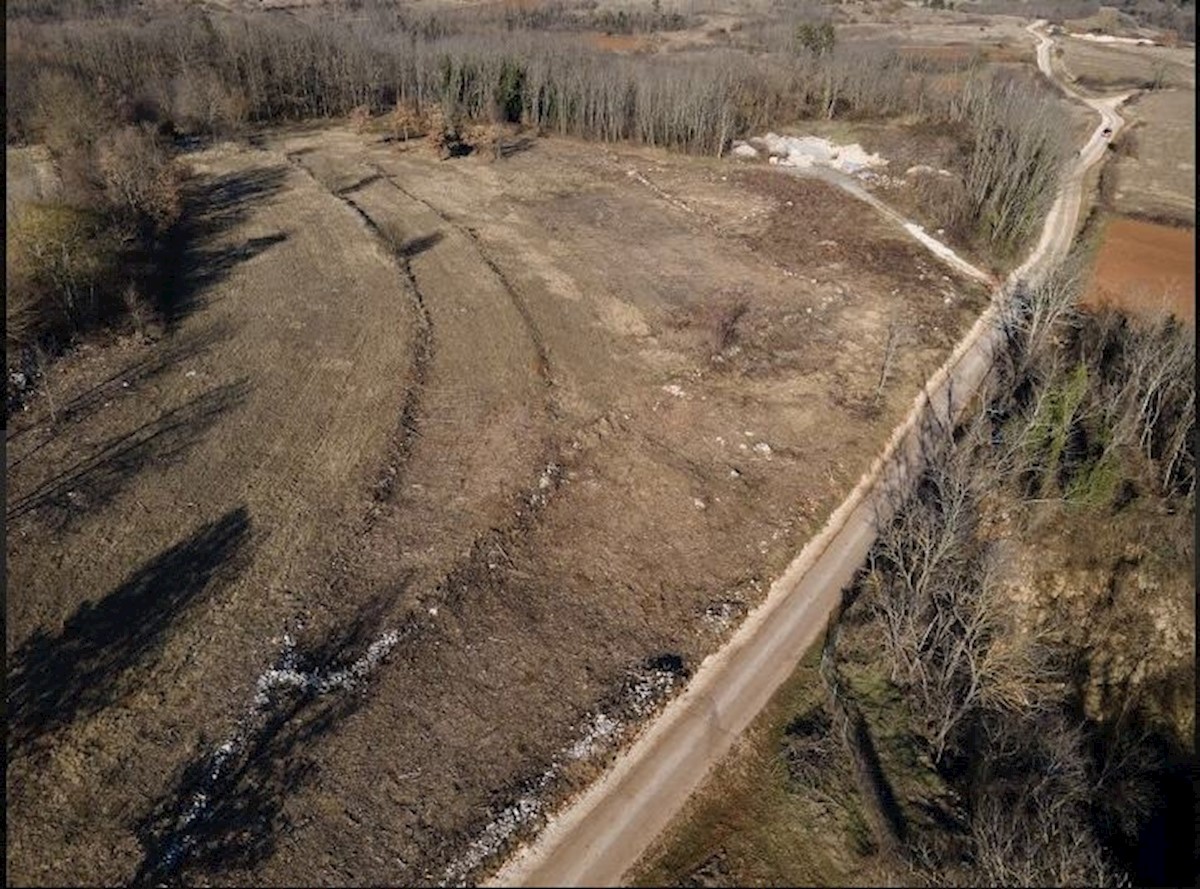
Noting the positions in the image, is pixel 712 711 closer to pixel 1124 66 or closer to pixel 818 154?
pixel 818 154

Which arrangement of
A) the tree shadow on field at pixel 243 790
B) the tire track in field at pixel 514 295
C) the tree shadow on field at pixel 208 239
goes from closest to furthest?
the tree shadow on field at pixel 243 790 → the tire track in field at pixel 514 295 → the tree shadow on field at pixel 208 239

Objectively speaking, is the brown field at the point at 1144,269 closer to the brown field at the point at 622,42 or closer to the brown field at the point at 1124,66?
the brown field at the point at 1124,66

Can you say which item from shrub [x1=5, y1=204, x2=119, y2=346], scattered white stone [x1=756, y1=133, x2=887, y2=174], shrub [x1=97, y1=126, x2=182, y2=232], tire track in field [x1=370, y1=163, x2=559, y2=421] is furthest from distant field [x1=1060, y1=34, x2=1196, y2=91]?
shrub [x1=5, y1=204, x2=119, y2=346]

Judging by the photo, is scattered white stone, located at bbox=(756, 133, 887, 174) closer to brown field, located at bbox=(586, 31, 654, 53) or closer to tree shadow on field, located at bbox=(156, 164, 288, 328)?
brown field, located at bbox=(586, 31, 654, 53)

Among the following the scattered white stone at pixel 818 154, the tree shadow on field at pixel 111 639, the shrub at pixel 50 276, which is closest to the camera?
the tree shadow on field at pixel 111 639

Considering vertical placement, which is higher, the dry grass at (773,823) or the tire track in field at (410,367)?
the tire track in field at (410,367)

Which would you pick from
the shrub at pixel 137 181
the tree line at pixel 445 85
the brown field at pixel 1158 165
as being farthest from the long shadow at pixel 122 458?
the brown field at pixel 1158 165
